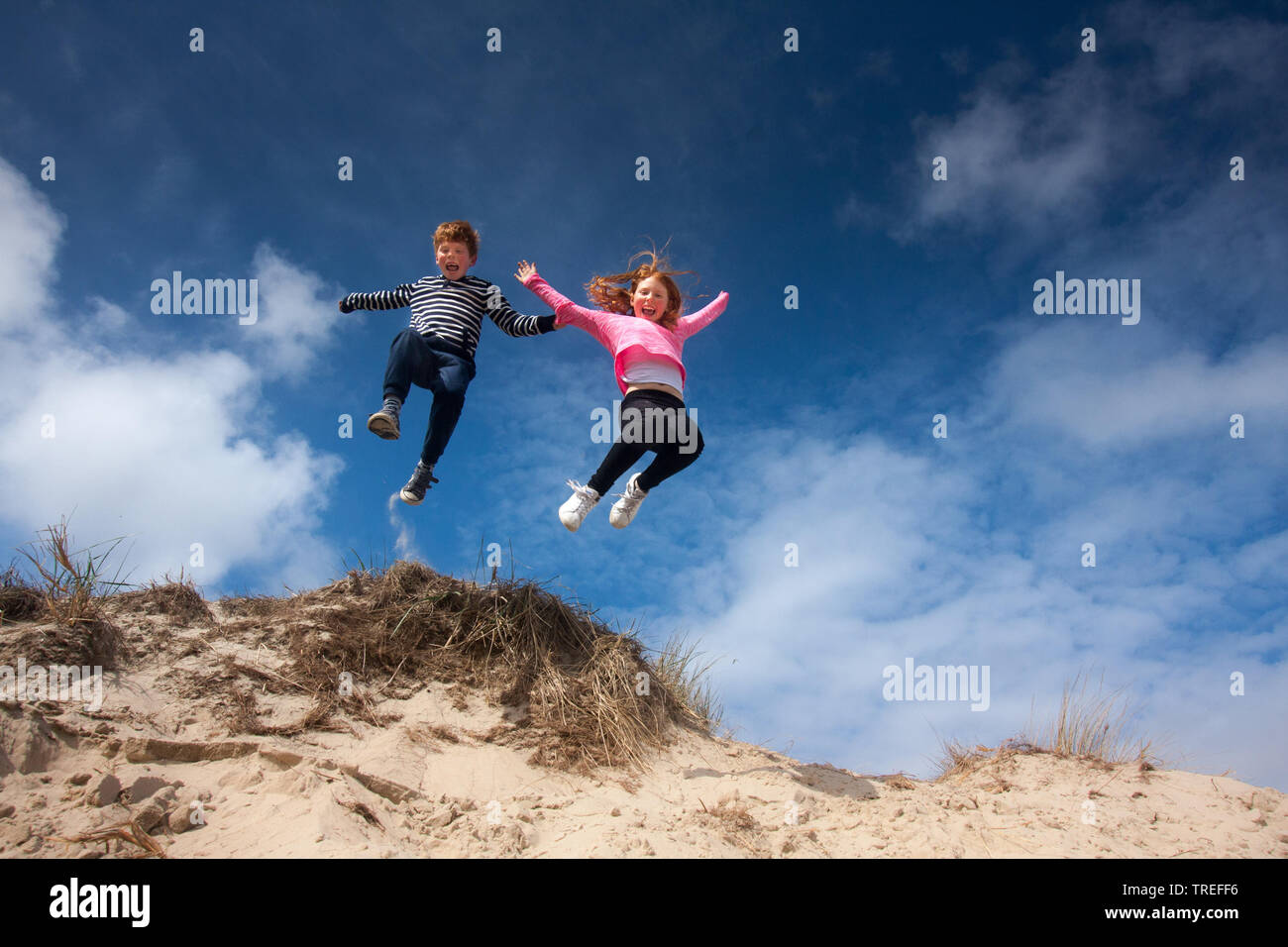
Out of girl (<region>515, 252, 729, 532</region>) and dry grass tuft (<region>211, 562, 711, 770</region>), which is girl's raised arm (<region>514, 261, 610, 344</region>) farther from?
dry grass tuft (<region>211, 562, 711, 770</region>)

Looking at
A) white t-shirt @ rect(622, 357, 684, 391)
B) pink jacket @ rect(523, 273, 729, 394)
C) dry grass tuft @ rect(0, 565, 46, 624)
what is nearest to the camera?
dry grass tuft @ rect(0, 565, 46, 624)

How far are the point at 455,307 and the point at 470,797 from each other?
3692 millimetres

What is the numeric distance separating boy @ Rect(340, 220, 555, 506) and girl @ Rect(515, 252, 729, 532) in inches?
17.2

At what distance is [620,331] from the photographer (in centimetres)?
538

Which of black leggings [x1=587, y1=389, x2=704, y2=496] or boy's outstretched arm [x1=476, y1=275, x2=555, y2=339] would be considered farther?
boy's outstretched arm [x1=476, y1=275, x2=555, y2=339]

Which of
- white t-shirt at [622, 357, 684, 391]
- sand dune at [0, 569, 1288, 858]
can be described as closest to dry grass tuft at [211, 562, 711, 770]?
sand dune at [0, 569, 1288, 858]

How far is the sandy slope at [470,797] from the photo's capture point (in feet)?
11.4

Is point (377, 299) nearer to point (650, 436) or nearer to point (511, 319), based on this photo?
point (511, 319)

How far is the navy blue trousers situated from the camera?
5297mm

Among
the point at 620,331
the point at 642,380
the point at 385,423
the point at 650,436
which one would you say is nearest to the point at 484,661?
the point at 385,423

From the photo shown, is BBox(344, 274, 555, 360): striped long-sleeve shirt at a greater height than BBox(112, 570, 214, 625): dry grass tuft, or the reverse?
BBox(344, 274, 555, 360): striped long-sleeve shirt

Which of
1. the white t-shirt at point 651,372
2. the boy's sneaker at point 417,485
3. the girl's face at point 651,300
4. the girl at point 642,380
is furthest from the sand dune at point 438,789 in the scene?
the girl's face at point 651,300
